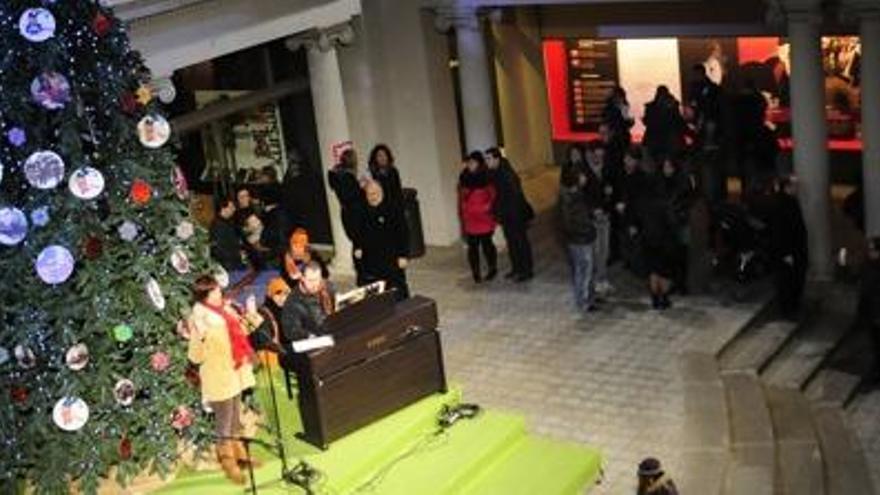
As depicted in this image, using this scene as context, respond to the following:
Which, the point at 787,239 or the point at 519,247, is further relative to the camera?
the point at 519,247

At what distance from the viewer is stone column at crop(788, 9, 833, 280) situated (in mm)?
15359

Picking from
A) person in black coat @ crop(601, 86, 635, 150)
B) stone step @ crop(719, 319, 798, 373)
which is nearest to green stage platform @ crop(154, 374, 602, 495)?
stone step @ crop(719, 319, 798, 373)

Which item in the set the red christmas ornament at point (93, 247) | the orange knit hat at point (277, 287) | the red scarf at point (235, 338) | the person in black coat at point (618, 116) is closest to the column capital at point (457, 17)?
the person in black coat at point (618, 116)

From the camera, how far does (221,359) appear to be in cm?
1030

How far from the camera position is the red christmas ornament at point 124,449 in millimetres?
10398

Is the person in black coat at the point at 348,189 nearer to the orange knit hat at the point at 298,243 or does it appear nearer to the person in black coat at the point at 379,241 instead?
the person in black coat at the point at 379,241

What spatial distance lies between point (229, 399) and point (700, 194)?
22.7 feet

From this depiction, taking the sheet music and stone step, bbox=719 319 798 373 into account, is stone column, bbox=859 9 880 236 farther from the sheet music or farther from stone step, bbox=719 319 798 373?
the sheet music

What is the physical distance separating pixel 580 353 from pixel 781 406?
210cm

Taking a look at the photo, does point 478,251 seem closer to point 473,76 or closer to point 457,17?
point 473,76

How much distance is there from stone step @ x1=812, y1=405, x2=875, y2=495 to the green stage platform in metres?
2.21

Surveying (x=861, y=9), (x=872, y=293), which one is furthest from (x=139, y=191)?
(x=861, y=9)

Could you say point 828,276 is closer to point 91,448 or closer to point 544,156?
point 544,156

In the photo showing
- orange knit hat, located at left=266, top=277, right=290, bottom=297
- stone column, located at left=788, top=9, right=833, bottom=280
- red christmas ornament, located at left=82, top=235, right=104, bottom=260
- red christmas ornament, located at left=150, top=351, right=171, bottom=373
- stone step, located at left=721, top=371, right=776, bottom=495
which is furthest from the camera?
stone column, located at left=788, top=9, right=833, bottom=280
